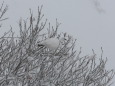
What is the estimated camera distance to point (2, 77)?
5.83 meters

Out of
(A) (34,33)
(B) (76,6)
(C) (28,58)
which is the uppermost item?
(B) (76,6)

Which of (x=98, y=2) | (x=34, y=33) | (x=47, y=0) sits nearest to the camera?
(x=34, y=33)

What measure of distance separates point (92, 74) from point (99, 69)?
0.86 ft

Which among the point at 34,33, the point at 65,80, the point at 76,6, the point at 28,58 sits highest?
the point at 76,6

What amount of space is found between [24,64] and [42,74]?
469 mm

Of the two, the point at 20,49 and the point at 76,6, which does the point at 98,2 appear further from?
the point at 20,49

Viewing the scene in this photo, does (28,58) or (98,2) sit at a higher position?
(98,2)

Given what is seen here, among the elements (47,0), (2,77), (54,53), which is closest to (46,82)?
(54,53)

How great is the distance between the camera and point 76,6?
2950 cm

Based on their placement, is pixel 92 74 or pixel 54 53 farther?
pixel 92 74

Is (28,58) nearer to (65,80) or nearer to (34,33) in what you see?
(34,33)

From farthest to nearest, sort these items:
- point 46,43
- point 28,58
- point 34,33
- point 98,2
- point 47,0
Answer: point 98,2, point 47,0, point 34,33, point 28,58, point 46,43

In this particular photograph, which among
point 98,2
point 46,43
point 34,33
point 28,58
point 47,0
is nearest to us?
point 46,43

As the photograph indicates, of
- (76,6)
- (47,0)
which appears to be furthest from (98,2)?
(47,0)
